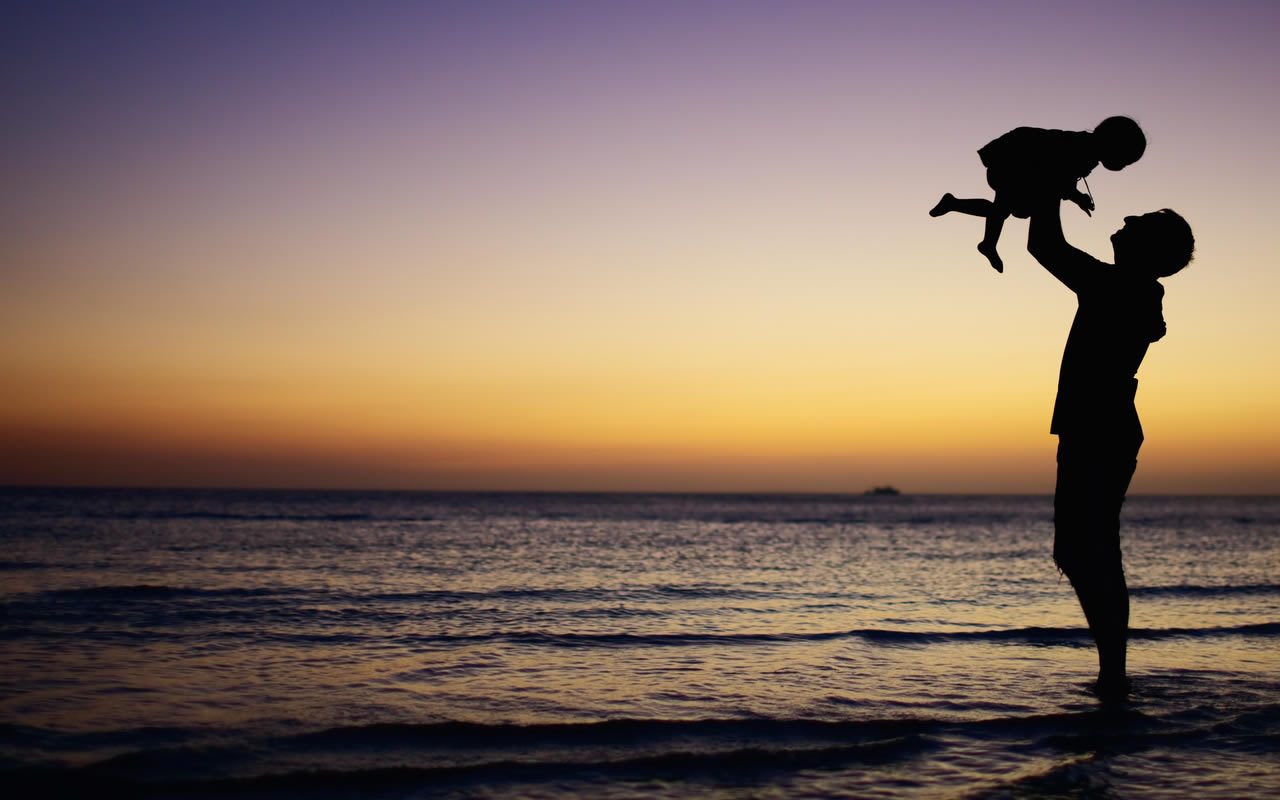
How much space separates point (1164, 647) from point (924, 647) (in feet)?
7.26

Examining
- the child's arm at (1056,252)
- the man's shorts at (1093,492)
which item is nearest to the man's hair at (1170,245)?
the child's arm at (1056,252)

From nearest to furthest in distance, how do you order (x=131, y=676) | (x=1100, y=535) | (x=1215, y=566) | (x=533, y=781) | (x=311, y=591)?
(x=533, y=781), (x=1100, y=535), (x=131, y=676), (x=311, y=591), (x=1215, y=566)

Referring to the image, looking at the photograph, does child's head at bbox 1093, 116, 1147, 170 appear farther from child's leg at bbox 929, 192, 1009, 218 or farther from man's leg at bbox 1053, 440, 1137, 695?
man's leg at bbox 1053, 440, 1137, 695

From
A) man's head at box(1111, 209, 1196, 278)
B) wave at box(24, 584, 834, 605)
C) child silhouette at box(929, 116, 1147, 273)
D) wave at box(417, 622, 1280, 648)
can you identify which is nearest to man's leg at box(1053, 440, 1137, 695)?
man's head at box(1111, 209, 1196, 278)

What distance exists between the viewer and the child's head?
411 centimetres

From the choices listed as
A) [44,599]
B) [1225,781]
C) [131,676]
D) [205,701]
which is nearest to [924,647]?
[1225,781]

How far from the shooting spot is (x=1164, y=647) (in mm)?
7816

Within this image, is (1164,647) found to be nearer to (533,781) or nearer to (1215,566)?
(533,781)

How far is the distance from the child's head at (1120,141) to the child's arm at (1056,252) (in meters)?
0.34

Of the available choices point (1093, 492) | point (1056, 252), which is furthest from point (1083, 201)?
point (1093, 492)

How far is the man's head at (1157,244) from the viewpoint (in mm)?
4617

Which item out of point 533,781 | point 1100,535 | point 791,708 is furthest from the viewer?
point 791,708

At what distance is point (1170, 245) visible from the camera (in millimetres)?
4621

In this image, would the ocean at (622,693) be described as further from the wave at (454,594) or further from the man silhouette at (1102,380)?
the man silhouette at (1102,380)
